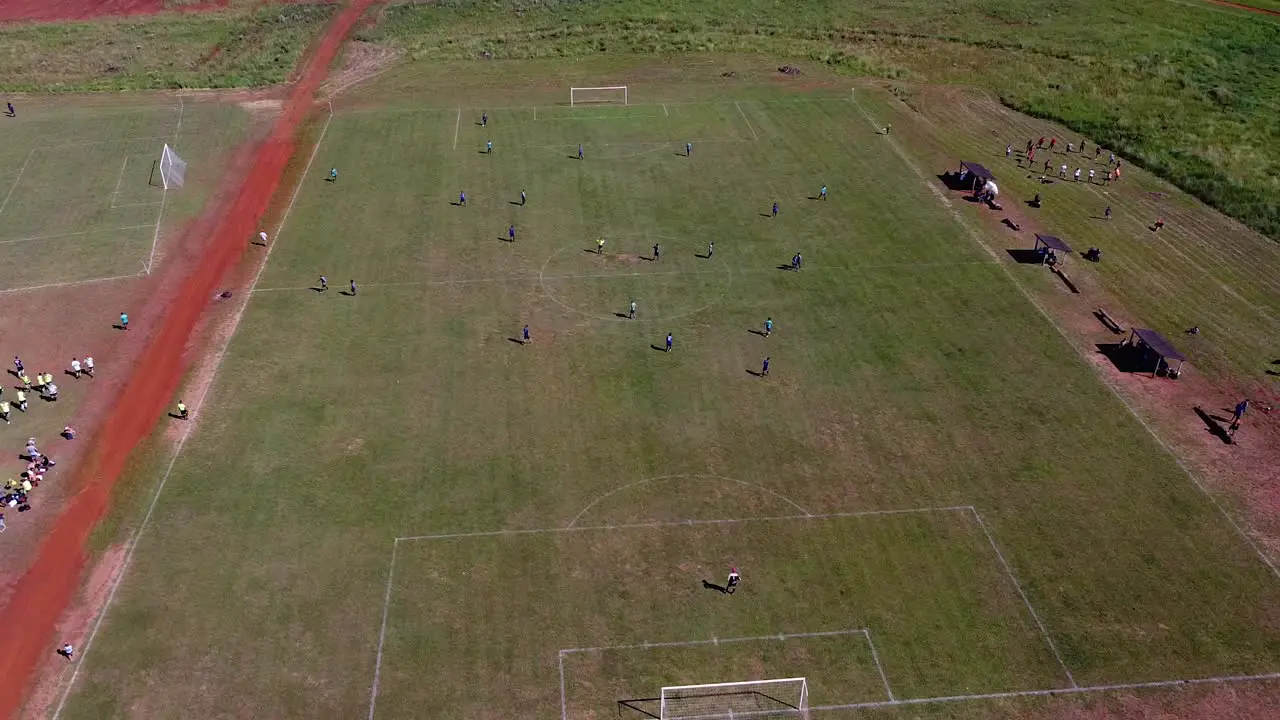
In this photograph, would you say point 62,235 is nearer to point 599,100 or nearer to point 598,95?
point 599,100

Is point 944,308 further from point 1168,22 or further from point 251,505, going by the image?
point 1168,22

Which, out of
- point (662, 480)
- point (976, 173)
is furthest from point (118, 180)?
point (976, 173)

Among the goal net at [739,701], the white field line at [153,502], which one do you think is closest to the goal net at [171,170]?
the white field line at [153,502]

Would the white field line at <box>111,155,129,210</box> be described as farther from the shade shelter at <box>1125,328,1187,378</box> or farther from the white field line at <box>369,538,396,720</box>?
the shade shelter at <box>1125,328,1187,378</box>

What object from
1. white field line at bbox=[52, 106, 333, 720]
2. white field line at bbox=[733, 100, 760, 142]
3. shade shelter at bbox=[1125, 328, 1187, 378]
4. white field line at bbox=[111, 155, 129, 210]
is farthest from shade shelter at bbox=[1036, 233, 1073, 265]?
white field line at bbox=[111, 155, 129, 210]

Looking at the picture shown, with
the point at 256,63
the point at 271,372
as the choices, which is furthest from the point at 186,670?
the point at 256,63
